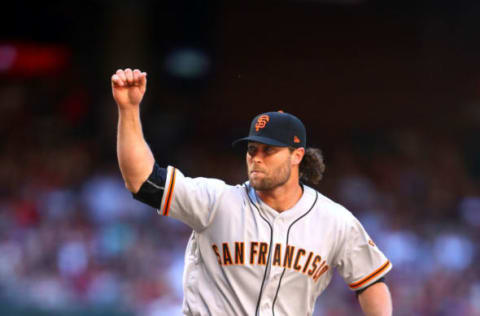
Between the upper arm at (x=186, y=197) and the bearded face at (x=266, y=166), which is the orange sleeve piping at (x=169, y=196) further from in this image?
the bearded face at (x=266, y=166)

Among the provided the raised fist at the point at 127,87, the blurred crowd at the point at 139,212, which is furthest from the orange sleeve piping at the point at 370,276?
the blurred crowd at the point at 139,212

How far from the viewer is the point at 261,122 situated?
3332 millimetres

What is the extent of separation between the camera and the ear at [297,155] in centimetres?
341

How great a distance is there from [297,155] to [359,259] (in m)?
0.54

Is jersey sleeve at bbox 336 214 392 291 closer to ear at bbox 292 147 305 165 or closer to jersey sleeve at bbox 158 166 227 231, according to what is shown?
ear at bbox 292 147 305 165

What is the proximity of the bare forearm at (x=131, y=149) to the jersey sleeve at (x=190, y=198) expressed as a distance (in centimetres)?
15

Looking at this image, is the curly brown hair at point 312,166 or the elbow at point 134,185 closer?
the elbow at point 134,185

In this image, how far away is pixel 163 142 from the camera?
11211mm

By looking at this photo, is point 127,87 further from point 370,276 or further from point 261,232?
point 370,276

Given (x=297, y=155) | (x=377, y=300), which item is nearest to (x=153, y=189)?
(x=297, y=155)

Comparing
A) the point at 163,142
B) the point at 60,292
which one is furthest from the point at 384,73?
the point at 60,292

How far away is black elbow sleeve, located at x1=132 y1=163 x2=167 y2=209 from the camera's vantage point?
10.3ft

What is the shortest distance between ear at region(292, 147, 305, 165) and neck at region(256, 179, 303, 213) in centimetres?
9

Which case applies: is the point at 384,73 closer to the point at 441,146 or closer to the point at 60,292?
the point at 441,146
